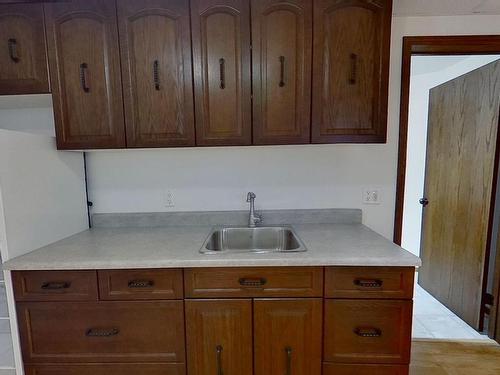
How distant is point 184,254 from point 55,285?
2.00ft

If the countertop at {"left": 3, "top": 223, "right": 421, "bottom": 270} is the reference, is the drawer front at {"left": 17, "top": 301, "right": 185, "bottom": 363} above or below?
below

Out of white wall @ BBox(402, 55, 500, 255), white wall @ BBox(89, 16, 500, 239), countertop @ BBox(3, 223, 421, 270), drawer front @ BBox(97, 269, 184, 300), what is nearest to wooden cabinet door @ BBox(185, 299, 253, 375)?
drawer front @ BBox(97, 269, 184, 300)

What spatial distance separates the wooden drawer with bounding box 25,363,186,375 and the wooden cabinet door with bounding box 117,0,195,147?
3.65 feet

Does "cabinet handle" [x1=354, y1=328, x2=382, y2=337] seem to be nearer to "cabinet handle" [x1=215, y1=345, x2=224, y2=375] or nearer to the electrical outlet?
"cabinet handle" [x1=215, y1=345, x2=224, y2=375]

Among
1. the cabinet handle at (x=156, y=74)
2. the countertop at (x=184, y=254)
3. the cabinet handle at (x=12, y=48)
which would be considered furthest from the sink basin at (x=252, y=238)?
the cabinet handle at (x=12, y=48)

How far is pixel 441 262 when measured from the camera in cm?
240

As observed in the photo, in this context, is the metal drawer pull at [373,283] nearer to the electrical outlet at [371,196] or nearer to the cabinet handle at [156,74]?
the electrical outlet at [371,196]

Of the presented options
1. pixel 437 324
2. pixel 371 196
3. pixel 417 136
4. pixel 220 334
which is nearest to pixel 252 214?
pixel 220 334

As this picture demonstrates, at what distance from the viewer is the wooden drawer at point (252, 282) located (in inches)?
46.7

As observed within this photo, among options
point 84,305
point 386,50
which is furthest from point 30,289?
point 386,50

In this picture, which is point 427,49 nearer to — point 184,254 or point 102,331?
point 184,254

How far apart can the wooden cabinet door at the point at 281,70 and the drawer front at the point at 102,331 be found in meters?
1.02

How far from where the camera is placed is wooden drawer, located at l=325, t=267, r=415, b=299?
3.82ft

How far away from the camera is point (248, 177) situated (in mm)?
1765
